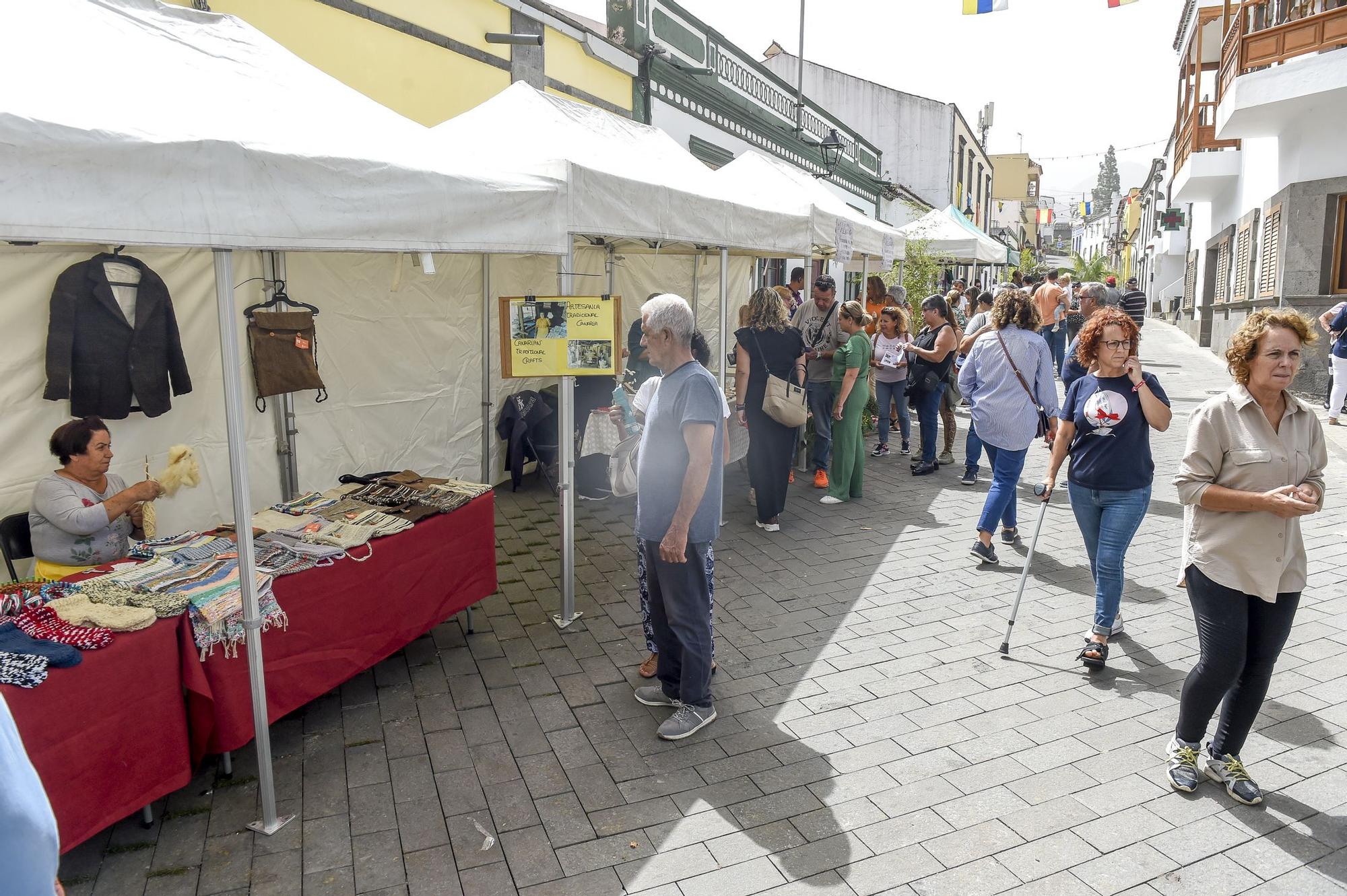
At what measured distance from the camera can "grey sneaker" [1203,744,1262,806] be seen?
3342 mm

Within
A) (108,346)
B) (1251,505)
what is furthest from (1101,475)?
(108,346)

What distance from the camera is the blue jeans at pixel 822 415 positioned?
25.4 ft

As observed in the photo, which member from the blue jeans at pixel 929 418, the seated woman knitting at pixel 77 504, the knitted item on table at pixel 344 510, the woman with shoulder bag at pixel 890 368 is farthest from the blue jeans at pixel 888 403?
the seated woman knitting at pixel 77 504

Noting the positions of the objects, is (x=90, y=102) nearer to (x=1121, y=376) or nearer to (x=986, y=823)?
(x=986, y=823)

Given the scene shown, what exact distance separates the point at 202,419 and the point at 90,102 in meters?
2.72

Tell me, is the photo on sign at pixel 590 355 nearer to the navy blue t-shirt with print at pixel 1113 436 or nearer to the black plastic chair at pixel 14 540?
the navy blue t-shirt with print at pixel 1113 436

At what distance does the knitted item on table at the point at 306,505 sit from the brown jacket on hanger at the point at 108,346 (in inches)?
32.8

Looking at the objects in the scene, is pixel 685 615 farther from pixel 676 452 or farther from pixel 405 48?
pixel 405 48

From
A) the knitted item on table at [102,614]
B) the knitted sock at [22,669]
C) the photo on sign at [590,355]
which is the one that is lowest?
the knitted sock at [22,669]

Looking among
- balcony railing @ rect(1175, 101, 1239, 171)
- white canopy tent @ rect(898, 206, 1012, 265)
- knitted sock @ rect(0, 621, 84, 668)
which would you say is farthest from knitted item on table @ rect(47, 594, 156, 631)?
balcony railing @ rect(1175, 101, 1239, 171)

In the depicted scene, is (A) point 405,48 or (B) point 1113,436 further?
(A) point 405,48

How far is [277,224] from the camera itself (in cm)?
292

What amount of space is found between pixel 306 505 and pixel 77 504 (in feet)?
3.24

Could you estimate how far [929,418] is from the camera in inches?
362
